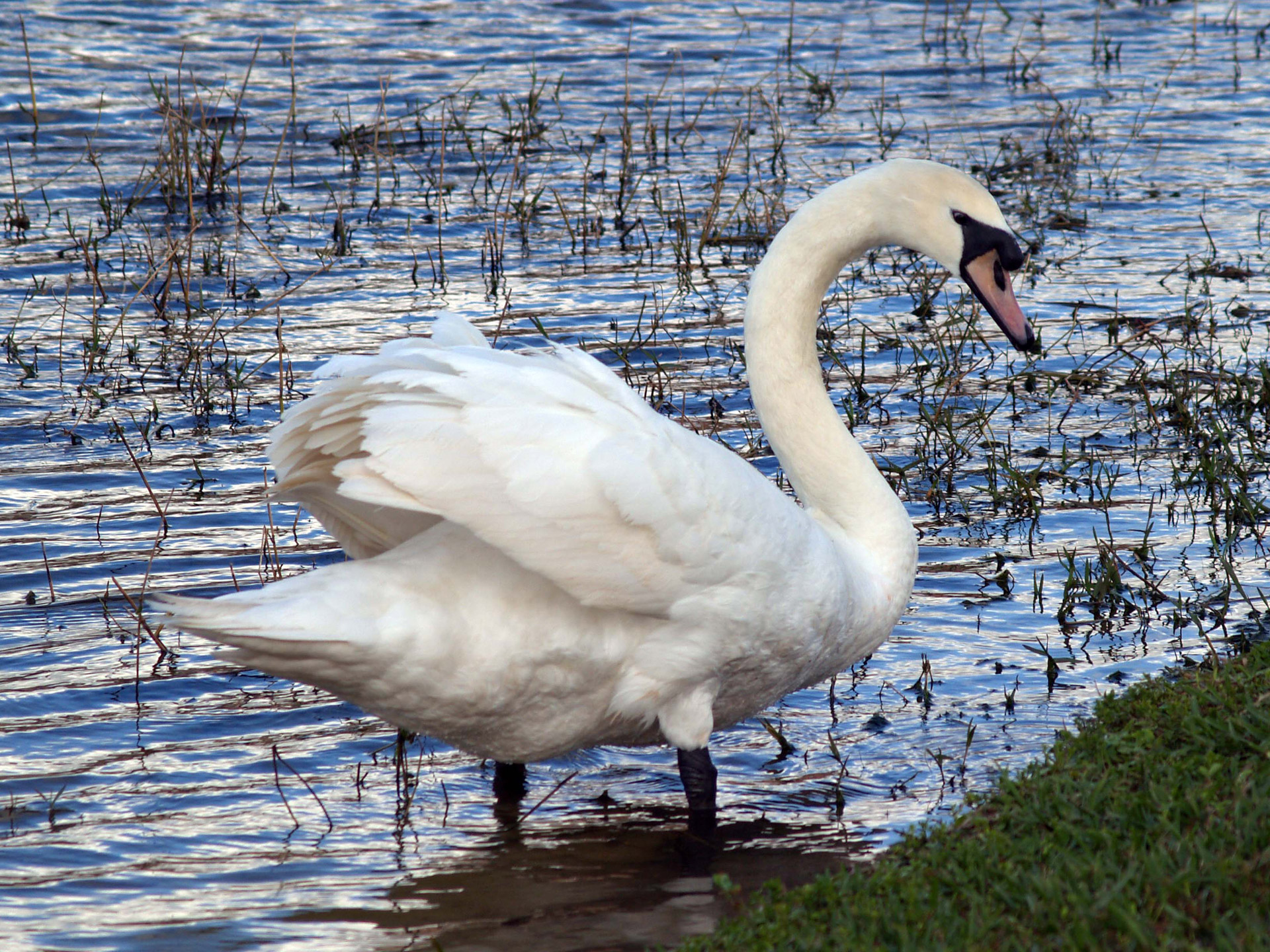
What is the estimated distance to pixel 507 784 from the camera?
4.63 meters

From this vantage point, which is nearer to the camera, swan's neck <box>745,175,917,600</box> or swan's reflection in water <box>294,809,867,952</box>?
swan's reflection in water <box>294,809,867,952</box>

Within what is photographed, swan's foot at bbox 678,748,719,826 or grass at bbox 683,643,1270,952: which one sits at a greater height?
grass at bbox 683,643,1270,952

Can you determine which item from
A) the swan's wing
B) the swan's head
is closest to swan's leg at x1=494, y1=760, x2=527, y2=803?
the swan's wing

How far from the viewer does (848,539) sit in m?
4.74

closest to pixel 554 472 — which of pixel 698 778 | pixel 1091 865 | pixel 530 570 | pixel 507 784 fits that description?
pixel 530 570

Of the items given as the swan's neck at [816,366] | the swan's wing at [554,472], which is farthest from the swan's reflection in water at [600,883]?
the swan's neck at [816,366]

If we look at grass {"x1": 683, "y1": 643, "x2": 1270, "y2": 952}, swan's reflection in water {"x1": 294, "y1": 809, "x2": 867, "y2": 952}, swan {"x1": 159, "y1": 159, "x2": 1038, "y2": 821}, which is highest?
swan {"x1": 159, "y1": 159, "x2": 1038, "y2": 821}

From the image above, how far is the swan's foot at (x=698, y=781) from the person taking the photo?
169 inches

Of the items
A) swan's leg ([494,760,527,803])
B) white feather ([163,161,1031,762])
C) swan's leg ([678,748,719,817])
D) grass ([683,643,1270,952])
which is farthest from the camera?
swan's leg ([494,760,527,803])

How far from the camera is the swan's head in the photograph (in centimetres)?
484

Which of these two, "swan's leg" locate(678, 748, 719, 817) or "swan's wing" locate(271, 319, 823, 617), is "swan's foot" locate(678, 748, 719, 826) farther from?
"swan's wing" locate(271, 319, 823, 617)

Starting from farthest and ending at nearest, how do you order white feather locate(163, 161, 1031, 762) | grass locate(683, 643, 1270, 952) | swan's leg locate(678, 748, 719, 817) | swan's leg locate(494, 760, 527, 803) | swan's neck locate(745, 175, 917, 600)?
1. swan's neck locate(745, 175, 917, 600)
2. swan's leg locate(494, 760, 527, 803)
3. swan's leg locate(678, 748, 719, 817)
4. white feather locate(163, 161, 1031, 762)
5. grass locate(683, 643, 1270, 952)

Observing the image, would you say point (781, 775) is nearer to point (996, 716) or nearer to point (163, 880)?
point (996, 716)

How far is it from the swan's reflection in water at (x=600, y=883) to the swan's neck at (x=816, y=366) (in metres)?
0.94
